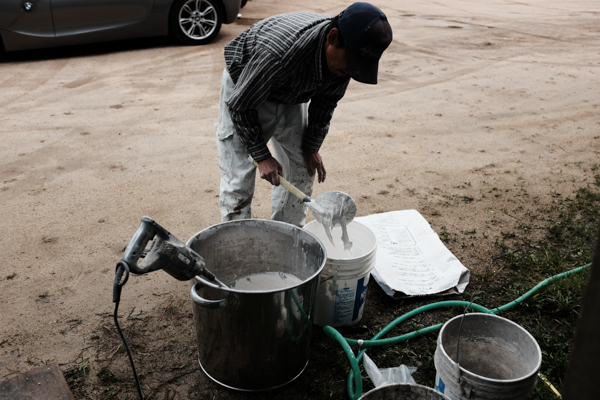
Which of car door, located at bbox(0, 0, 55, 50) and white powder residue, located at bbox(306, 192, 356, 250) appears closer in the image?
white powder residue, located at bbox(306, 192, 356, 250)

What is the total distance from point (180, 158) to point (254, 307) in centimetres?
246

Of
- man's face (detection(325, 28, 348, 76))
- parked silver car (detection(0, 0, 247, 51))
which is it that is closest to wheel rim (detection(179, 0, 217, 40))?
parked silver car (detection(0, 0, 247, 51))

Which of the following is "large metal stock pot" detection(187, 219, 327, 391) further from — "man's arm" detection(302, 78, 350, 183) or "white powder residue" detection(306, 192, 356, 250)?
"man's arm" detection(302, 78, 350, 183)

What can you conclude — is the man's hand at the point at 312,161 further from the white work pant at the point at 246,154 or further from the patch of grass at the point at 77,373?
the patch of grass at the point at 77,373

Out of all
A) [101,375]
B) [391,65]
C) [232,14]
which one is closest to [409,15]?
[391,65]

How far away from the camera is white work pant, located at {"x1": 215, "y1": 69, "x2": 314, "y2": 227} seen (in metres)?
2.33

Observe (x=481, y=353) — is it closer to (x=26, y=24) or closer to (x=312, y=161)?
(x=312, y=161)

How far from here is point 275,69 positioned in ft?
6.52

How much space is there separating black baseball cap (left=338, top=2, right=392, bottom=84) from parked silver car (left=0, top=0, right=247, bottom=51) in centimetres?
497

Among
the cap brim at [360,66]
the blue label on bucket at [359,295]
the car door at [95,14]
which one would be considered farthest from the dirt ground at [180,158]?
the cap brim at [360,66]

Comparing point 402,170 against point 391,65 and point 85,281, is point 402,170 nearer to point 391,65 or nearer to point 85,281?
point 85,281

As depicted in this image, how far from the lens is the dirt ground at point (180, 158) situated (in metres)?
2.40

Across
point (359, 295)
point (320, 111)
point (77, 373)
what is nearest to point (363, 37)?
point (320, 111)

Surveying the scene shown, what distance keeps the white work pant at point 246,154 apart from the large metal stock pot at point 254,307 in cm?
34
